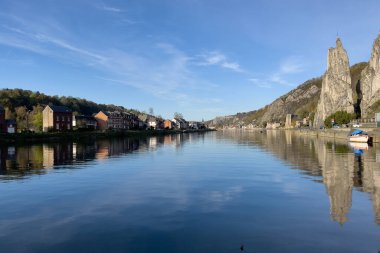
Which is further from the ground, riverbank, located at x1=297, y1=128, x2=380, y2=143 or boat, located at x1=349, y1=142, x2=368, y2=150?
riverbank, located at x1=297, y1=128, x2=380, y2=143

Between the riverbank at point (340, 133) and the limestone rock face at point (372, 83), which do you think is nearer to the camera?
the riverbank at point (340, 133)

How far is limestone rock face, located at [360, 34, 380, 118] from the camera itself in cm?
16488

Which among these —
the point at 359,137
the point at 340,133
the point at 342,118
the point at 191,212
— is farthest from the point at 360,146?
the point at 342,118

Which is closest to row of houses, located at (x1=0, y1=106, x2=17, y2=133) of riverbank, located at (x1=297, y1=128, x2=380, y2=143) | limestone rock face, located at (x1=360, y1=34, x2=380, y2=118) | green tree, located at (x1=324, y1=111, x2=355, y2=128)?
riverbank, located at (x1=297, y1=128, x2=380, y2=143)

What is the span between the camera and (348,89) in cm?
19862

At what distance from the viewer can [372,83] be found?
171 metres

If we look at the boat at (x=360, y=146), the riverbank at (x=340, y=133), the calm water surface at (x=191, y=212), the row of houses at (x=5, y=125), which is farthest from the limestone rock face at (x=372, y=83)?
the calm water surface at (x=191, y=212)

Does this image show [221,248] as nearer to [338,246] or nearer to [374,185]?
[338,246]

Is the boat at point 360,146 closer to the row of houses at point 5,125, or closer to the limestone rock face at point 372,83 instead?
the limestone rock face at point 372,83

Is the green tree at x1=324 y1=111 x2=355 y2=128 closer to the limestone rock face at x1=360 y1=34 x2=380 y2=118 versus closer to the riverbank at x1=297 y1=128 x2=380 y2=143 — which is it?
the limestone rock face at x1=360 y1=34 x2=380 y2=118

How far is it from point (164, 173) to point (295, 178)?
12.3m

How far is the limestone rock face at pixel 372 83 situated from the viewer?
165 metres

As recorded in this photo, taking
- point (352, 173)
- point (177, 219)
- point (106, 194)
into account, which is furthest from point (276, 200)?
point (352, 173)

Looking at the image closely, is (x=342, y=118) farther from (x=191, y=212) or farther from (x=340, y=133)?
(x=191, y=212)
